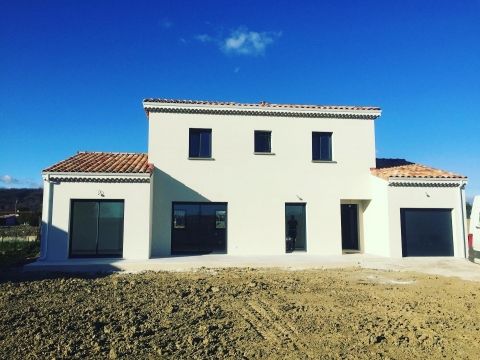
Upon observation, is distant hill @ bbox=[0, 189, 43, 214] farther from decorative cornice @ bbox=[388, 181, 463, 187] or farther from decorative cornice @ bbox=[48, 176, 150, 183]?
decorative cornice @ bbox=[388, 181, 463, 187]

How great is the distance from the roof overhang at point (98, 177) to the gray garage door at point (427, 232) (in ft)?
35.7

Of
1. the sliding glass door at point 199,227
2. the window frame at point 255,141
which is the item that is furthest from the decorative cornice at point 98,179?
the window frame at point 255,141

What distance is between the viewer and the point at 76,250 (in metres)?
15.1

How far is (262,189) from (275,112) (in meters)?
3.50

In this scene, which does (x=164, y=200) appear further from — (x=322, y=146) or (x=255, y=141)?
(x=322, y=146)

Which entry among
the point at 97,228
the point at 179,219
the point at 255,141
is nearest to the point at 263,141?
the point at 255,141

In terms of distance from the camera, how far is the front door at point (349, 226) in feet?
60.9

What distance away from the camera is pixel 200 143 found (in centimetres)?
1714

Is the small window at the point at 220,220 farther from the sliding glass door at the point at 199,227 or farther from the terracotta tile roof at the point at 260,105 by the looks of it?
the terracotta tile roof at the point at 260,105

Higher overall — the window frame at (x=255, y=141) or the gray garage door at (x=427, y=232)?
the window frame at (x=255, y=141)

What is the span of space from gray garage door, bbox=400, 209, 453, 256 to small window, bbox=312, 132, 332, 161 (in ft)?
13.2

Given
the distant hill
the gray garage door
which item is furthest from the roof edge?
the distant hill

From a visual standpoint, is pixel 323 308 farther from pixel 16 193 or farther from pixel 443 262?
pixel 16 193

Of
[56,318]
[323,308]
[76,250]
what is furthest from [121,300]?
[76,250]
